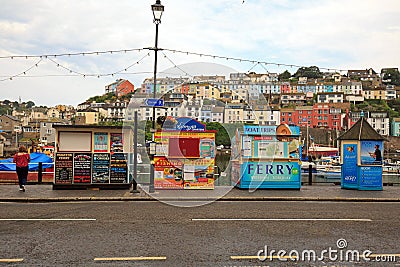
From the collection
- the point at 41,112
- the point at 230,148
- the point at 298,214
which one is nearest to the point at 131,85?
the point at 230,148

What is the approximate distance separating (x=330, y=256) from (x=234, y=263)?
5.84 ft

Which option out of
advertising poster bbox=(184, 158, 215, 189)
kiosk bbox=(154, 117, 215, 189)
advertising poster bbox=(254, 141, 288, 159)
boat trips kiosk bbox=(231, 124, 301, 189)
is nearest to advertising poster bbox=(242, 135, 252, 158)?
boat trips kiosk bbox=(231, 124, 301, 189)

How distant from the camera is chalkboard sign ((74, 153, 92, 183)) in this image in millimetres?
17031

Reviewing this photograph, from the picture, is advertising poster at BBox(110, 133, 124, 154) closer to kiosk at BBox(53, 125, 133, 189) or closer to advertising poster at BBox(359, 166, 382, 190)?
kiosk at BBox(53, 125, 133, 189)

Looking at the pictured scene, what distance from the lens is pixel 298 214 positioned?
12.2 meters

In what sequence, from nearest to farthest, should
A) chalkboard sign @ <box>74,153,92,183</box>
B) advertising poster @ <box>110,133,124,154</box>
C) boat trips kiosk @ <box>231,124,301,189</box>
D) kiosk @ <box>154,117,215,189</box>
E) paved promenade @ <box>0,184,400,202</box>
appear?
paved promenade @ <box>0,184,400,202</box>
chalkboard sign @ <box>74,153,92,183</box>
advertising poster @ <box>110,133,124,154</box>
kiosk @ <box>154,117,215,189</box>
boat trips kiosk @ <box>231,124,301,189</box>

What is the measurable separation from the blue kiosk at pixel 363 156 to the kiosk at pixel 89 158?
9.16m

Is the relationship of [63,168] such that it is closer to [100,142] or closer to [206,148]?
[100,142]

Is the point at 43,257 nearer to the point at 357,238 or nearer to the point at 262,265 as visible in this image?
the point at 262,265

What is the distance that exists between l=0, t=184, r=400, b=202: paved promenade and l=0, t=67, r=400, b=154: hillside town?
9.67 ft

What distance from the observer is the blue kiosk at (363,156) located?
60.0 feet

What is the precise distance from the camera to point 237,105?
16609mm

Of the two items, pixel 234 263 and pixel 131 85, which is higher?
pixel 131 85

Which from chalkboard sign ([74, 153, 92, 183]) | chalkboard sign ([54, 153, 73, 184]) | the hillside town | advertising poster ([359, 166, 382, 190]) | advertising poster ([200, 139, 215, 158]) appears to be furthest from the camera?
advertising poster ([359, 166, 382, 190])
